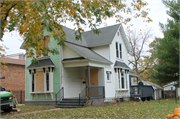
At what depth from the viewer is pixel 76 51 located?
1611 centimetres

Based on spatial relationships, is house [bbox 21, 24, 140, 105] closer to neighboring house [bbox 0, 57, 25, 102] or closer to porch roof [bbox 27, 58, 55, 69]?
porch roof [bbox 27, 58, 55, 69]

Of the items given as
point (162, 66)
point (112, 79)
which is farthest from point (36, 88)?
point (162, 66)

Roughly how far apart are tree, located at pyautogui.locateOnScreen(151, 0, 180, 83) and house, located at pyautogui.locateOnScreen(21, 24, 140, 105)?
5.73 metres

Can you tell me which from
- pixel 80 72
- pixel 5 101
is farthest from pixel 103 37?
pixel 5 101

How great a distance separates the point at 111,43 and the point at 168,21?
9.68 meters

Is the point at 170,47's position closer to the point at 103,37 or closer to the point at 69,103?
the point at 103,37

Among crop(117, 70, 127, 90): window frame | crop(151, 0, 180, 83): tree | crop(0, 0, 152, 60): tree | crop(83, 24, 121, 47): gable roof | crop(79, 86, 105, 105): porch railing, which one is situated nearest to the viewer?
crop(0, 0, 152, 60): tree

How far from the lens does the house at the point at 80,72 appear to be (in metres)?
16.5

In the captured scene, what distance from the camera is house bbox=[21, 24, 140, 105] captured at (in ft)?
54.2

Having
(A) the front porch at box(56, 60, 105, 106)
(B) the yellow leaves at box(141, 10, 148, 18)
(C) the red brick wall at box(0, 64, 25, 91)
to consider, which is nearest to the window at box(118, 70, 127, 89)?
(A) the front porch at box(56, 60, 105, 106)

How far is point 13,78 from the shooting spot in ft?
82.7

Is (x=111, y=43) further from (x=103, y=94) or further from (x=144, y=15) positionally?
(x=144, y=15)

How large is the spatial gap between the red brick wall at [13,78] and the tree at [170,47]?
59.5 ft

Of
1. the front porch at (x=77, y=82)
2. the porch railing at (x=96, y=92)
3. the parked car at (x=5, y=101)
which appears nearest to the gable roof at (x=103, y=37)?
the front porch at (x=77, y=82)
